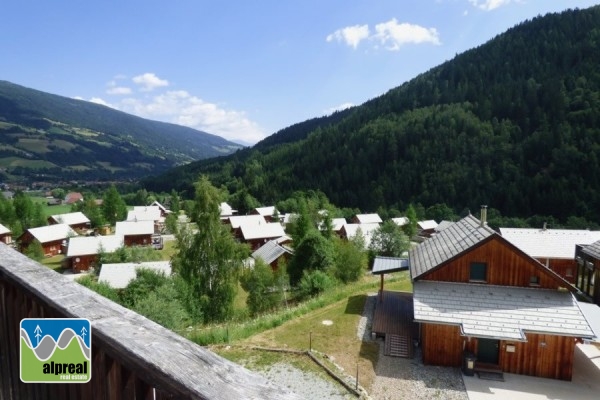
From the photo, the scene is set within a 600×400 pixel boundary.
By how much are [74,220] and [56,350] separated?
7805 cm

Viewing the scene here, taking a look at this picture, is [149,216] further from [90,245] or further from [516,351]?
[516,351]

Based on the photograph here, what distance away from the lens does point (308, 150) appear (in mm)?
147250

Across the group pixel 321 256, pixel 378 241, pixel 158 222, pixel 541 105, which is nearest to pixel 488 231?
pixel 321 256

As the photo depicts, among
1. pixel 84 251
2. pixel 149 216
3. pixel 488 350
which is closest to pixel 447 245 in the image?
pixel 488 350

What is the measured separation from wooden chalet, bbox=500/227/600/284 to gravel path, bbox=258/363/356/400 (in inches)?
861

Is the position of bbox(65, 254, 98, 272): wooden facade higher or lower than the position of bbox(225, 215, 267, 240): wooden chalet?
lower

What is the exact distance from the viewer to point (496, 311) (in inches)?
621

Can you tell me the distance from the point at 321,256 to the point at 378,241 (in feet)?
50.9

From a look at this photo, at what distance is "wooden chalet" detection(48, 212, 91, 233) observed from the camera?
67750 millimetres

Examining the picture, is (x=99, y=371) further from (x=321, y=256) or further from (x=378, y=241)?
(x=378, y=241)

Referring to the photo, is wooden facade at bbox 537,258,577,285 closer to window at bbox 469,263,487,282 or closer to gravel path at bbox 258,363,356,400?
window at bbox 469,263,487,282

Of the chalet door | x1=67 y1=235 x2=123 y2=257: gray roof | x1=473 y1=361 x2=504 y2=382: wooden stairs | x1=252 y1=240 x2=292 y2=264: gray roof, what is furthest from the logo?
x1=67 y1=235 x2=123 y2=257: gray roof

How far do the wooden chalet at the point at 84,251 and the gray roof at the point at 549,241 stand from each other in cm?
4394

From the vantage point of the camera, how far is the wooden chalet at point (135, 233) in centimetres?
5988
